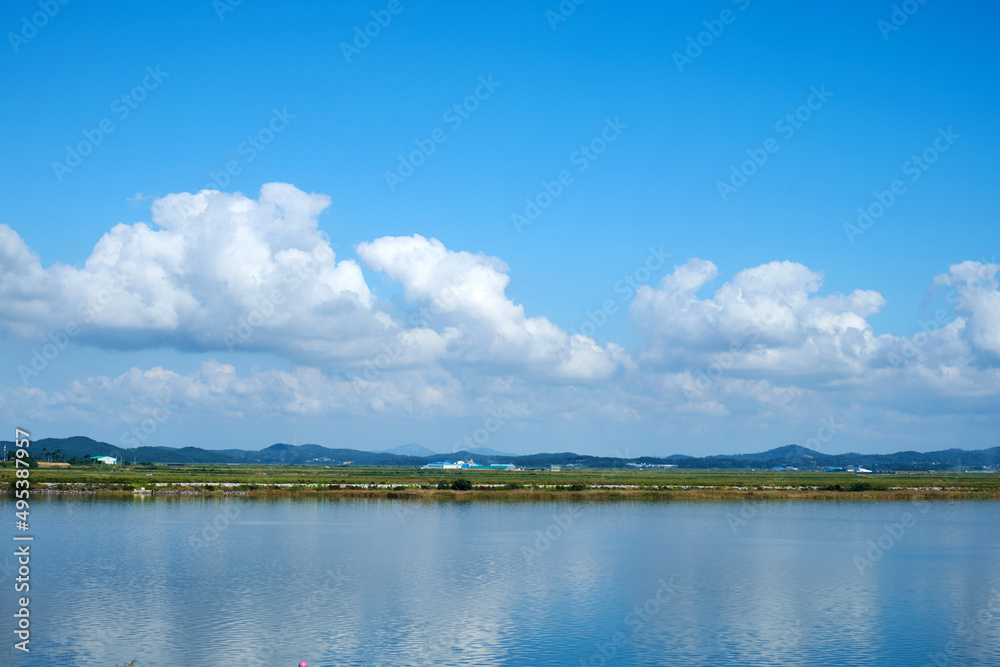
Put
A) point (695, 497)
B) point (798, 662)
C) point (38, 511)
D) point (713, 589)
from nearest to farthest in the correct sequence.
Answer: point (798, 662) < point (713, 589) < point (38, 511) < point (695, 497)

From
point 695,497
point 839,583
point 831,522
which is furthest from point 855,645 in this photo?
point 695,497

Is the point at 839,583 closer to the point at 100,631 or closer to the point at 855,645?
the point at 855,645

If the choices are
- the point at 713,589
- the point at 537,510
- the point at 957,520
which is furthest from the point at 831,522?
the point at 713,589

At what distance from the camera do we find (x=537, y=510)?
2933 inches

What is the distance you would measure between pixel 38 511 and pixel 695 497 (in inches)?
2543

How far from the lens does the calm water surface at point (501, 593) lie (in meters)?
26.2

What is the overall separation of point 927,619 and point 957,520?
4429 cm

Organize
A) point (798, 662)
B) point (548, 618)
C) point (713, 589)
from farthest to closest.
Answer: point (713, 589)
point (548, 618)
point (798, 662)

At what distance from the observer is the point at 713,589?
1425 inches

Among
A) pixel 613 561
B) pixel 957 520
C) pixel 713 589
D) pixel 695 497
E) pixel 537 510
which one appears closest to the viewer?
pixel 713 589

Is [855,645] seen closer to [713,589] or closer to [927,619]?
[927,619]

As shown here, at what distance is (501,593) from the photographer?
34.8m

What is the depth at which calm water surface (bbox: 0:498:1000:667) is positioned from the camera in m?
26.2

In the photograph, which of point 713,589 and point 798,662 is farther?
point 713,589
